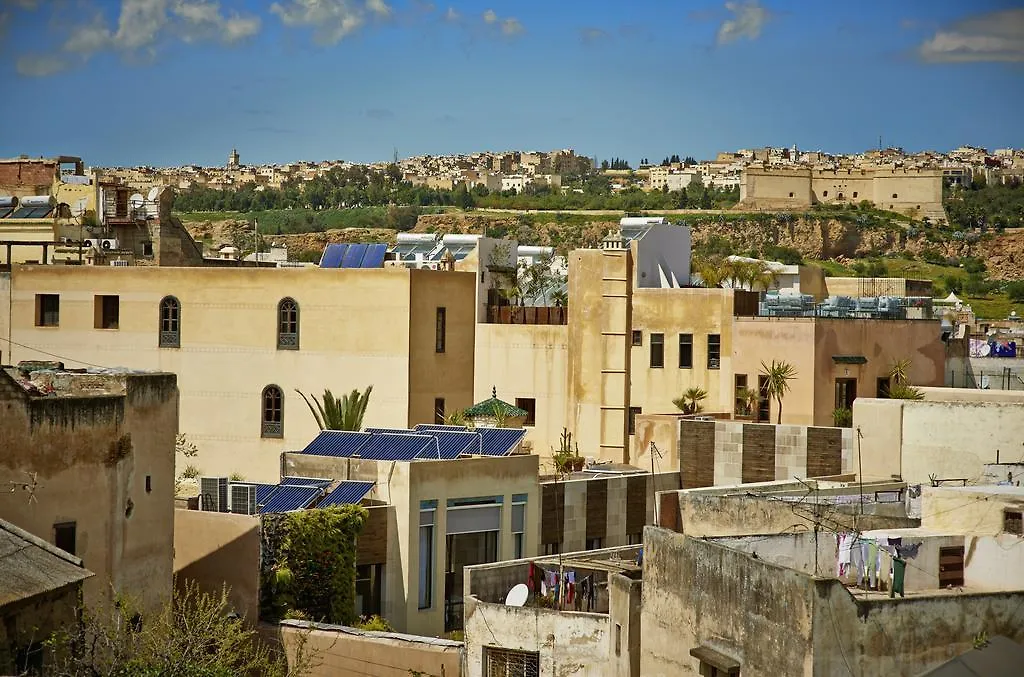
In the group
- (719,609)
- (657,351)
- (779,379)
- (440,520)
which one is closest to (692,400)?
(657,351)

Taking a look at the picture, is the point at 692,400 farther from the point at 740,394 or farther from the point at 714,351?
the point at 740,394

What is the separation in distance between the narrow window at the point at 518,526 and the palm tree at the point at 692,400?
8660mm

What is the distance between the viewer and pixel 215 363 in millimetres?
38750

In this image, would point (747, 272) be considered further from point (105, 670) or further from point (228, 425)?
point (105, 670)

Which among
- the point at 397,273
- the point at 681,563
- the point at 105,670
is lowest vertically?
the point at 105,670

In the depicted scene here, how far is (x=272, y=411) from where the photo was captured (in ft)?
126

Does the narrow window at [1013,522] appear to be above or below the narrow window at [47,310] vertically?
below

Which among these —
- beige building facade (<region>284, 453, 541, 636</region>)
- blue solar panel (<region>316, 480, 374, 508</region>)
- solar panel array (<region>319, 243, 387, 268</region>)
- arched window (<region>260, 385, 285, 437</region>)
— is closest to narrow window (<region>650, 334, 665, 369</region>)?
solar panel array (<region>319, 243, 387, 268</region>)

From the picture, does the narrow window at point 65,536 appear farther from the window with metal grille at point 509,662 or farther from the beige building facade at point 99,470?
the window with metal grille at point 509,662

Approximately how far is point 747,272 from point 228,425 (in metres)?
13.6

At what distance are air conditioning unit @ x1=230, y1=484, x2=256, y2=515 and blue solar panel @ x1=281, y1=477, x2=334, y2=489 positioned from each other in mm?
836

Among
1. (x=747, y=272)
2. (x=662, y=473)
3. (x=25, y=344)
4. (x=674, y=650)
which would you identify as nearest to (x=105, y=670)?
(x=674, y=650)

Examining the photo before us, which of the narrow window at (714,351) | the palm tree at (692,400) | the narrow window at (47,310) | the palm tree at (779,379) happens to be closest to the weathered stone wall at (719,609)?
the palm tree at (779,379)

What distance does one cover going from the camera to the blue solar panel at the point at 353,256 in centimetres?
3956
